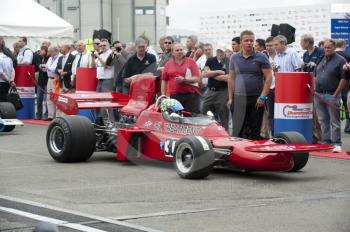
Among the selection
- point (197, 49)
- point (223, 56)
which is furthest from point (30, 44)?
point (223, 56)

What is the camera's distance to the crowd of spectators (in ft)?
39.6

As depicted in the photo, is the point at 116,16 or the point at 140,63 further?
the point at 116,16

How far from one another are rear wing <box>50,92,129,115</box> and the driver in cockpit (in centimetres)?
123

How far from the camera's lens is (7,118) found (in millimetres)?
16688

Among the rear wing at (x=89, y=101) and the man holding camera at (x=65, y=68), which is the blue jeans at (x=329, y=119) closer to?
the rear wing at (x=89, y=101)

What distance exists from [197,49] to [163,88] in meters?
4.55

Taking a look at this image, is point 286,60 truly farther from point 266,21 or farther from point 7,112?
point 266,21

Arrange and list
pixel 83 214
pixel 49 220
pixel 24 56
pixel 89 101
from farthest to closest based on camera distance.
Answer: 1. pixel 24 56
2. pixel 89 101
3. pixel 83 214
4. pixel 49 220

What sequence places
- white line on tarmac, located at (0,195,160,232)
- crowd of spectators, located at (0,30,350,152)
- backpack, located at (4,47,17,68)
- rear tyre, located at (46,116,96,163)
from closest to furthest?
white line on tarmac, located at (0,195,160,232) < rear tyre, located at (46,116,96,163) < crowd of spectators, located at (0,30,350,152) < backpack, located at (4,47,17,68)

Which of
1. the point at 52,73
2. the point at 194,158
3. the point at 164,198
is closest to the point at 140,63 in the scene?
the point at 194,158

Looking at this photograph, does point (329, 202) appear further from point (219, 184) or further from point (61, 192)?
point (61, 192)

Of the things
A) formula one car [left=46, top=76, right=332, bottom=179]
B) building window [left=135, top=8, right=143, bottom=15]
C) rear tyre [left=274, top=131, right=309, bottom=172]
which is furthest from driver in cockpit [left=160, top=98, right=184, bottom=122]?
building window [left=135, top=8, right=143, bottom=15]

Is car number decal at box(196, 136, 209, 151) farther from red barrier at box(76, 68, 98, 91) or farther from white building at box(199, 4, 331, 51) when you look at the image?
white building at box(199, 4, 331, 51)

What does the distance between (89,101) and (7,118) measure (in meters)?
4.52
